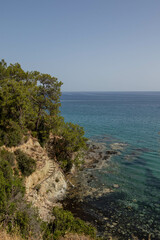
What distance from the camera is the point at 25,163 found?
2377cm

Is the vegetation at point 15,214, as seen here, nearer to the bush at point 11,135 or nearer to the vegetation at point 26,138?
the vegetation at point 26,138

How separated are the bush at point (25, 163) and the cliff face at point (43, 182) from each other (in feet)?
2.70

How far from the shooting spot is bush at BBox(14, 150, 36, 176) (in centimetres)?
2358

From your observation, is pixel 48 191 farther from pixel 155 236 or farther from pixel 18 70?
pixel 18 70

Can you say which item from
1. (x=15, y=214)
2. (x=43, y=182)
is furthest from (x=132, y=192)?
(x=15, y=214)

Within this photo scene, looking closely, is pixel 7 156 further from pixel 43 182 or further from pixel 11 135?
pixel 43 182

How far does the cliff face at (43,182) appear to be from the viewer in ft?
75.1

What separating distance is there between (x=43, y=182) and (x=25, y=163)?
14.4 feet

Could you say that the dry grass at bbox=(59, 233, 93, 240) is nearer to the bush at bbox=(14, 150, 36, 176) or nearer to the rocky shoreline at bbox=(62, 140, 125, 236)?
the rocky shoreline at bbox=(62, 140, 125, 236)

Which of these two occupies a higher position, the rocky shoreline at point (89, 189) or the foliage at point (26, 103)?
the foliage at point (26, 103)

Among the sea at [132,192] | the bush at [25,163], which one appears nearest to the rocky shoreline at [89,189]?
the sea at [132,192]

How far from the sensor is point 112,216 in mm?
22531

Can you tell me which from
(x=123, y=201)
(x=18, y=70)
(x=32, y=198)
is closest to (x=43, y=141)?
(x=32, y=198)

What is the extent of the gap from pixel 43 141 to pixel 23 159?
25.5ft
